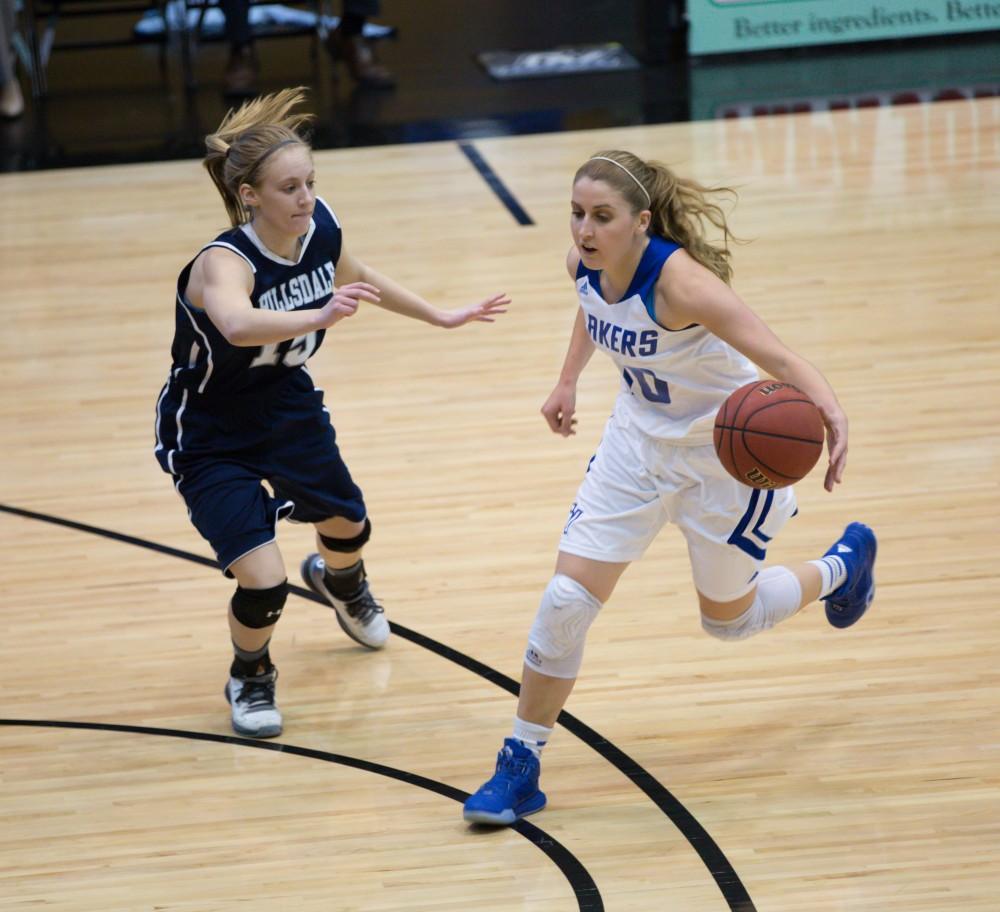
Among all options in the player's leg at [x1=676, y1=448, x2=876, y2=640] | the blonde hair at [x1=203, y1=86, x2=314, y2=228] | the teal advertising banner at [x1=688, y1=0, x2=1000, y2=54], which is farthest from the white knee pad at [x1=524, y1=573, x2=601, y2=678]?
the teal advertising banner at [x1=688, y1=0, x2=1000, y2=54]

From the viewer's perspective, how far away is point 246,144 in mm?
3285

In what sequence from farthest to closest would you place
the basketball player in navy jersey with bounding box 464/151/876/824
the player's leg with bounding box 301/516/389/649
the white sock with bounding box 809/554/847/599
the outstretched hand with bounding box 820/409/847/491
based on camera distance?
the player's leg with bounding box 301/516/389/649 < the white sock with bounding box 809/554/847/599 < the basketball player in navy jersey with bounding box 464/151/876/824 < the outstretched hand with bounding box 820/409/847/491

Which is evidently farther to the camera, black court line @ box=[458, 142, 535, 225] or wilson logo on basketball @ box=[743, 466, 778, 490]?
black court line @ box=[458, 142, 535, 225]

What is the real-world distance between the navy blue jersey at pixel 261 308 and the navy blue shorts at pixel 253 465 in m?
0.05

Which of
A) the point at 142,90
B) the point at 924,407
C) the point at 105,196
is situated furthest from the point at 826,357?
the point at 142,90

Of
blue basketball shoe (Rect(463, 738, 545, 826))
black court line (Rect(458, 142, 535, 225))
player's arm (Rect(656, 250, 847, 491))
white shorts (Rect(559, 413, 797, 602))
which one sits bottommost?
black court line (Rect(458, 142, 535, 225))

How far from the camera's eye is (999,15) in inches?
420

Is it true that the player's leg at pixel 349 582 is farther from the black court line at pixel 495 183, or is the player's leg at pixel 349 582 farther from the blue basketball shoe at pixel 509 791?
the black court line at pixel 495 183

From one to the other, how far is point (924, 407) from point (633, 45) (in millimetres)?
6917

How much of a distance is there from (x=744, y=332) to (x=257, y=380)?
3.90 ft

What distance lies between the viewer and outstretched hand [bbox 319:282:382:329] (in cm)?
302

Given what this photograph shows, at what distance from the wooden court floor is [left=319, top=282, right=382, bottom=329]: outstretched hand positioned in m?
1.04

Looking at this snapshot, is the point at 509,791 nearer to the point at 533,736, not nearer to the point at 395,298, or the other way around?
the point at 533,736

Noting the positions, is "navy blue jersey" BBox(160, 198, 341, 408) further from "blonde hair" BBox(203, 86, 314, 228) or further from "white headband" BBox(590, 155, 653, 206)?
"white headband" BBox(590, 155, 653, 206)
